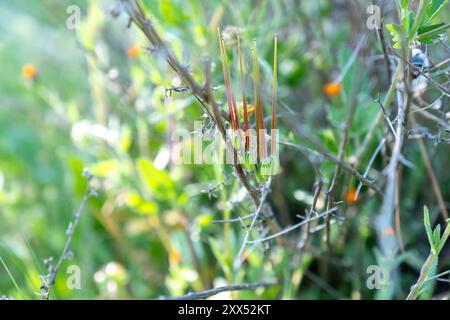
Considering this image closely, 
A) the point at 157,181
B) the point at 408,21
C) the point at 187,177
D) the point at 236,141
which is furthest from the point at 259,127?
the point at 187,177

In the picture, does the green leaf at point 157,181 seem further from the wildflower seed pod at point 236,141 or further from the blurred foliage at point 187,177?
the wildflower seed pod at point 236,141

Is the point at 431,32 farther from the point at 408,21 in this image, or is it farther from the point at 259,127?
the point at 259,127

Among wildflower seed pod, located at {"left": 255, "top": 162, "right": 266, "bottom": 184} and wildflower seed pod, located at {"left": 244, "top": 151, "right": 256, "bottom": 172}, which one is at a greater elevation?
wildflower seed pod, located at {"left": 244, "top": 151, "right": 256, "bottom": 172}

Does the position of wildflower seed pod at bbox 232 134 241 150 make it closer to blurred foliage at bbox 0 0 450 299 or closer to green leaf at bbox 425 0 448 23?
blurred foliage at bbox 0 0 450 299

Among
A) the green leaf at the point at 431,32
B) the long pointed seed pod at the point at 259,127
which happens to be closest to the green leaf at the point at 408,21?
the green leaf at the point at 431,32

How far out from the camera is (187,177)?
1274 mm

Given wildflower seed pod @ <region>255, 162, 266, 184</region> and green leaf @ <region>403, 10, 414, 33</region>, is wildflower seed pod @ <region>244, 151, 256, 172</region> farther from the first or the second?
green leaf @ <region>403, 10, 414, 33</region>

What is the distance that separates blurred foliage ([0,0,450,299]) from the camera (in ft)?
3.26

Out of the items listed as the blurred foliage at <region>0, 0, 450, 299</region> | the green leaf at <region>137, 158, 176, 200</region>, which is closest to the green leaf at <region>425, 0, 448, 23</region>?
the blurred foliage at <region>0, 0, 450, 299</region>

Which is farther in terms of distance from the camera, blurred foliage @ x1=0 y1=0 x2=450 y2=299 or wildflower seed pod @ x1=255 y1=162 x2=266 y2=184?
blurred foliage @ x1=0 y1=0 x2=450 y2=299

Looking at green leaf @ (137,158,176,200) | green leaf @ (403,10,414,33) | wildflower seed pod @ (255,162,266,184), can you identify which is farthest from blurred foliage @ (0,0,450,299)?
green leaf @ (403,10,414,33)

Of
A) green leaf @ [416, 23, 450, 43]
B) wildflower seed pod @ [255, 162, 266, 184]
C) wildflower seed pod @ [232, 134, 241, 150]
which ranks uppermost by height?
green leaf @ [416, 23, 450, 43]
